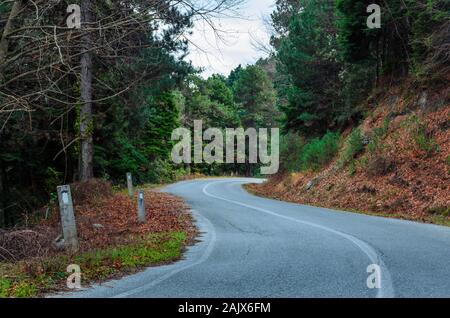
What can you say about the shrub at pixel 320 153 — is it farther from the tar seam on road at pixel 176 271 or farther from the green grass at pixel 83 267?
the green grass at pixel 83 267

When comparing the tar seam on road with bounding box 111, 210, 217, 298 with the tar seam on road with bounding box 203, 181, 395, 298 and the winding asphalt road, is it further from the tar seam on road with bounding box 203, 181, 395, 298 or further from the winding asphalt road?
the tar seam on road with bounding box 203, 181, 395, 298

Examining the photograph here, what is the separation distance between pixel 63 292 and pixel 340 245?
506 centimetres

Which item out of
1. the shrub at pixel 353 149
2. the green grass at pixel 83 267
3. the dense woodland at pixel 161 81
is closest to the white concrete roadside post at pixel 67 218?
the green grass at pixel 83 267

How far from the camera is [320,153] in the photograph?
2609 centimetres

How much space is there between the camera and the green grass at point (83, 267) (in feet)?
19.8

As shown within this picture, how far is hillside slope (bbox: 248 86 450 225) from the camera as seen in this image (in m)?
15.6

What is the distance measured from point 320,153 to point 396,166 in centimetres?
811

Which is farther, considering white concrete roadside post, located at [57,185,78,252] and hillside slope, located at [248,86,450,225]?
hillside slope, located at [248,86,450,225]

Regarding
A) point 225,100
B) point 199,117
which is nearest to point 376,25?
point 199,117

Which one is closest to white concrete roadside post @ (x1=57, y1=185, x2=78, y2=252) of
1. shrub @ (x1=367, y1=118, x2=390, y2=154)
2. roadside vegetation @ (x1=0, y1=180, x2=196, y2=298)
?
roadside vegetation @ (x1=0, y1=180, x2=196, y2=298)

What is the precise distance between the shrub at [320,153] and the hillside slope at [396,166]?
0.92 m

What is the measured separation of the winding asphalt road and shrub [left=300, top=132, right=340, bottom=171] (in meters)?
13.6
